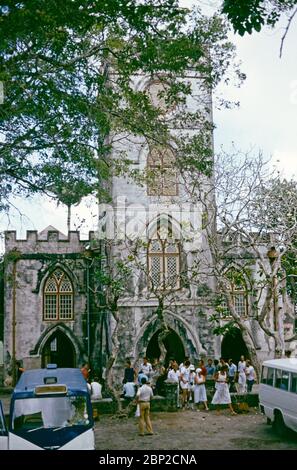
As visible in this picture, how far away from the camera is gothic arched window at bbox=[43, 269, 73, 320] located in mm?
27234

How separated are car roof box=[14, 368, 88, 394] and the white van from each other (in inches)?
→ 185

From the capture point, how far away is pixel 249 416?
15.7 meters

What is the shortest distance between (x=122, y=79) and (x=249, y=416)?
32.2ft

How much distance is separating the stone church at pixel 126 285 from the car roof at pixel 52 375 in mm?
11177

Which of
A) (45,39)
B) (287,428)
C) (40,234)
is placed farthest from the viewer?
(40,234)

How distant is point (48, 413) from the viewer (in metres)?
9.12

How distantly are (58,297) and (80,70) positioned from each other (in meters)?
16.2

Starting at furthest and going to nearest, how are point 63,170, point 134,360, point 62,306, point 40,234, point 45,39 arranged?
point 40,234, point 62,306, point 134,360, point 63,170, point 45,39

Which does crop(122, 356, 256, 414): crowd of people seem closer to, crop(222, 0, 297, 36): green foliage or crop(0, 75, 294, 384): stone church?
crop(0, 75, 294, 384): stone church

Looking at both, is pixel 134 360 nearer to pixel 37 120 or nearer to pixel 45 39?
pixel 37 120

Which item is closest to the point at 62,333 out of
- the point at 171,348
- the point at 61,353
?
the point at 61,353

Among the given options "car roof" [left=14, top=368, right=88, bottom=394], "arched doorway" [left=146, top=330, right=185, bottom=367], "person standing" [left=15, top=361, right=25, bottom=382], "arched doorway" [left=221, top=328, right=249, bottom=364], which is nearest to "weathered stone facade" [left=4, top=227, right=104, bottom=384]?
"person standing" [left=15, top=361, right=25, bottom=382]

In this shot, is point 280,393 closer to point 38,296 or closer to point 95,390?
point 95,390
